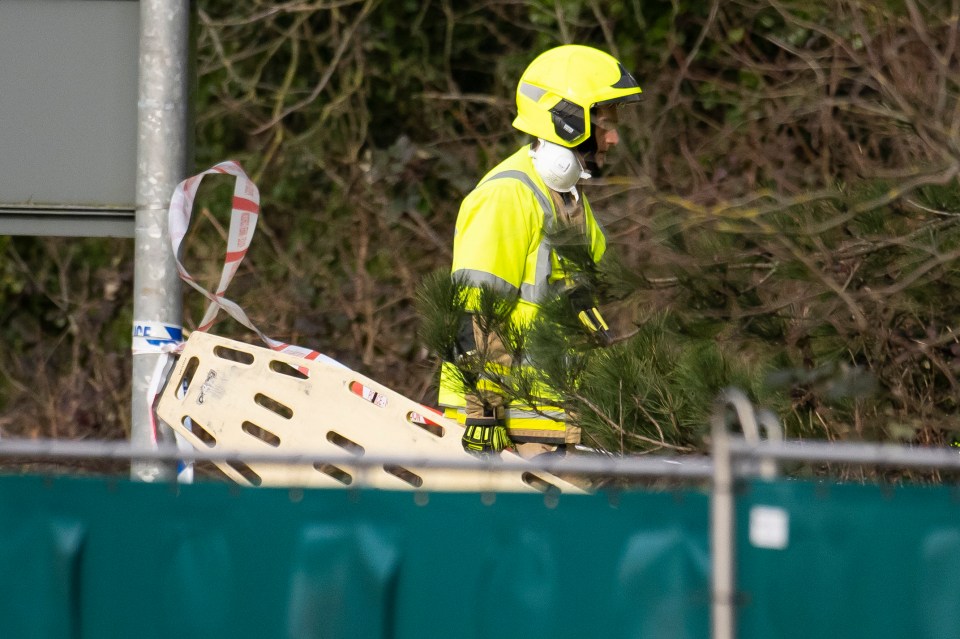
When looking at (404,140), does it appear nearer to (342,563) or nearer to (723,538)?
(342,563)

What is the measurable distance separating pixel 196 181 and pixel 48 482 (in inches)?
64.4

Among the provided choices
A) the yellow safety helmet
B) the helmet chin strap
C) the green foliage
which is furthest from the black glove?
the green foliage

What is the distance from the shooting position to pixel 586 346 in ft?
14.3

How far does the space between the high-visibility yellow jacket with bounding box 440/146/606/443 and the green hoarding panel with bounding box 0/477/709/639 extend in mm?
1683

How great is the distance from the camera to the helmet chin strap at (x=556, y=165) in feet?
16.4

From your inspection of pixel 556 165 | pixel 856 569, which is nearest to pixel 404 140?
pixel 556 165

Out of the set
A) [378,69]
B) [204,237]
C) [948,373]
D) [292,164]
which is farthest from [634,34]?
[948,373]

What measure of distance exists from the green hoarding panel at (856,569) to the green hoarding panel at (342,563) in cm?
11

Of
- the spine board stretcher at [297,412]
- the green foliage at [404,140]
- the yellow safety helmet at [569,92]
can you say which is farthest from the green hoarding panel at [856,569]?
the green foliage at [404,140]

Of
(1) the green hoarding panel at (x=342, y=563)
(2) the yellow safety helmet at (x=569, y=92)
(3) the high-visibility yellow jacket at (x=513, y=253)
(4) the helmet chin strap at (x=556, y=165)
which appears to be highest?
(2) the yellow safety helmet at (x=569, y=92)

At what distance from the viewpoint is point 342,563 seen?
289 centimetres

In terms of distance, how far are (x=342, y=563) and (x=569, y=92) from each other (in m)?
2.49

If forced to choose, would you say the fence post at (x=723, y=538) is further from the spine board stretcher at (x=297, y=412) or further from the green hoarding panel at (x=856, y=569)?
the spine board stretcher at (x=297, y=412)

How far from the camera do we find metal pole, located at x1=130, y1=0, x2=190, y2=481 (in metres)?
4.56
